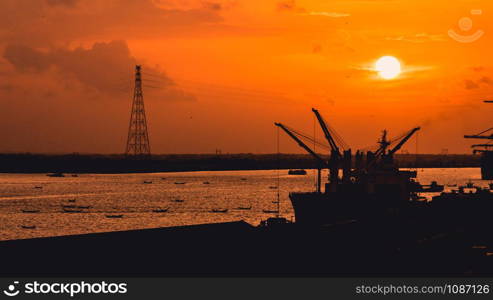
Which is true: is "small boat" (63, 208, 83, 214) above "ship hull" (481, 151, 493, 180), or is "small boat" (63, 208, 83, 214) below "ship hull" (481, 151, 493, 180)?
below

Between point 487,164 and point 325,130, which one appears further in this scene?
point 487,164

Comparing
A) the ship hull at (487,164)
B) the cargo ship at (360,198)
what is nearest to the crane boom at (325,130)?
the cargo ship at (360,198)

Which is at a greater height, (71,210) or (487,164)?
(487,164)

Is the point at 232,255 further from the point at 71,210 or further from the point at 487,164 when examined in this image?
the point at 487,164

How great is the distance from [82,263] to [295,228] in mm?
19052

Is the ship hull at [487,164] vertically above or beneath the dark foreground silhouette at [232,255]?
above

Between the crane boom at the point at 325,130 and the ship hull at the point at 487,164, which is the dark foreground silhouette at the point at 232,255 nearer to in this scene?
the crane boom at the point at 325,130

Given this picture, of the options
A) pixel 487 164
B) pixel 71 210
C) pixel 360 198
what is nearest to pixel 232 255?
pixel 360 198

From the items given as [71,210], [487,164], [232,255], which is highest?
[487,164]

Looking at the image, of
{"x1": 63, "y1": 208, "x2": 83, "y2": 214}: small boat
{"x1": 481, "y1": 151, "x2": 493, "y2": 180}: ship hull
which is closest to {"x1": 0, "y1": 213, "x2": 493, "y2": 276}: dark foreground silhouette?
{"x1": 63, "y1": 208, "x2": 83, "y2": 214}: small boat

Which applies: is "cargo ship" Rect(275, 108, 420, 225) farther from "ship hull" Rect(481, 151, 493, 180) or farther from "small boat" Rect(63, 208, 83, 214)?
"ship hull" Rect(481, 151, 493, 180)

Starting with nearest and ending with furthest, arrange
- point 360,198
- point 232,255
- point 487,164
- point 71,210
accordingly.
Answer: point 232,255 < point 360,198 < point 71,210 < point 487,164

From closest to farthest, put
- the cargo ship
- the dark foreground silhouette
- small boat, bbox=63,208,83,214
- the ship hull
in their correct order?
the dark foreground silhouette, the cargo ship, small boat, bbox=63,208,83,214, the ship hull

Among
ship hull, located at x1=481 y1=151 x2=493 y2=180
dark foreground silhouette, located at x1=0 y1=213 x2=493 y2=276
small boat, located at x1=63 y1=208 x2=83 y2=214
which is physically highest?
ship hull, located at x1=481 y1=151 x2=493 y2=180
